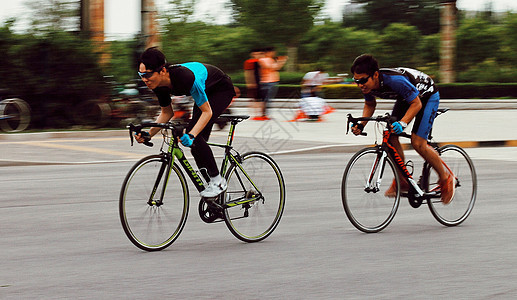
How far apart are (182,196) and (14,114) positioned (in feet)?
44.0

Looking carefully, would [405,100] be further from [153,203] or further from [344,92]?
[344,92]

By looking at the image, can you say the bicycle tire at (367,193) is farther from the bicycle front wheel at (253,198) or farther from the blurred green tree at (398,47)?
the blurred green tree at (398,47)

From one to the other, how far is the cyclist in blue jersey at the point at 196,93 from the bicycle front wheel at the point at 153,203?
213 mm

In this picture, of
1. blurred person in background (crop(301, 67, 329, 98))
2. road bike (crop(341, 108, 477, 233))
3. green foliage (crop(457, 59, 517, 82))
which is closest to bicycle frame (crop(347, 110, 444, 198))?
road bike (crop(341, 108, 477, 233))

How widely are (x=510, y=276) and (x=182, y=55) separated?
2615 cm

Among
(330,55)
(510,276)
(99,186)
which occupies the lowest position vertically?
(330,55)

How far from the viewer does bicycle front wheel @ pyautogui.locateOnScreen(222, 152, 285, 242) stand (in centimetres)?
732

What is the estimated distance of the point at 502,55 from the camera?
2031 inches

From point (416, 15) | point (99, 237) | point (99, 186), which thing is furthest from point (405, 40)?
point (99, 237)

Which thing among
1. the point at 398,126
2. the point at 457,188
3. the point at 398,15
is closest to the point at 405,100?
the point at 398,126

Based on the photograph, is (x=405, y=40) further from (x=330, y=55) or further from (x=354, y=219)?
(x=354, y=219)

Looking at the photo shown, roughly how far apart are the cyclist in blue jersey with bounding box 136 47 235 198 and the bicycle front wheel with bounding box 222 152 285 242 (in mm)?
216

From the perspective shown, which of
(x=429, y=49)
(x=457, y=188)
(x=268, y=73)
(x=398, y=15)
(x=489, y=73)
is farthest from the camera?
(x=398, y=15)

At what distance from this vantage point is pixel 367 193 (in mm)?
7754
